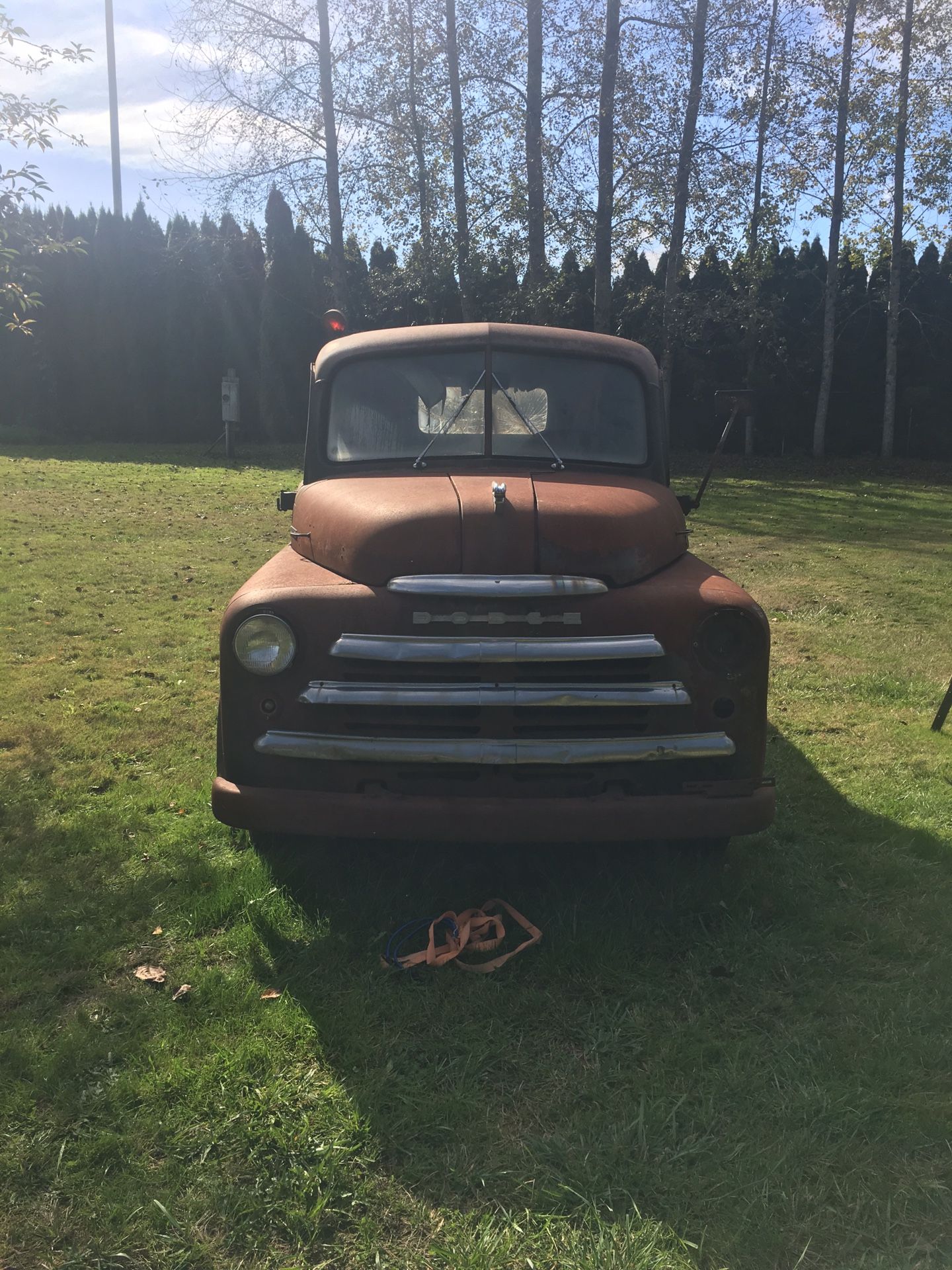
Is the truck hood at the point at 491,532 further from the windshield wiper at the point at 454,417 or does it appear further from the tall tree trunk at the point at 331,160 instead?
the tall tree trunk at the point at 331,160

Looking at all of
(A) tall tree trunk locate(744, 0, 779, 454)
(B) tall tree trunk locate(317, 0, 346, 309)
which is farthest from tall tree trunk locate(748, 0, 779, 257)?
(B) tall tree trunk locate(317, 0, 346, 309)

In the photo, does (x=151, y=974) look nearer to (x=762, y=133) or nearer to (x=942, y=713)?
(x=942, y=713)

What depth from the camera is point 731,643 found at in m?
3.10

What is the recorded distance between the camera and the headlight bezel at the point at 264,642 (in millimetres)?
3041

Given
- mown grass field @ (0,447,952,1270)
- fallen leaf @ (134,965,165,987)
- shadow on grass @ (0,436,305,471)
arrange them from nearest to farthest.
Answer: mown grass field @ (0,447,952,1270) < fallen leaf @ (134,965,165,987) < shadow on grass @ (0,436,305,471)

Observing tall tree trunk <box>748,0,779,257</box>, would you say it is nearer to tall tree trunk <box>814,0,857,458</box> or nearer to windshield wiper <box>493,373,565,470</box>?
tall tree trunk <box>814,0,857,458</box>

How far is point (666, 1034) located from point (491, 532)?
63.5 inches

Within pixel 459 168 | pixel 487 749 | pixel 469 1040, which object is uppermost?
pixel 459 168

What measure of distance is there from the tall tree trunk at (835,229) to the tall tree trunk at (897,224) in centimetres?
122

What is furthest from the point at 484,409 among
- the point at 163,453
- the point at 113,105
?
the point at 113,105

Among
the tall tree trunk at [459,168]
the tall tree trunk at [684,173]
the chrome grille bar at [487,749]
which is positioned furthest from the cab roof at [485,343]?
the tall tree trunk at [459,168]

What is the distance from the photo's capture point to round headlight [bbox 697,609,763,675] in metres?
3.08

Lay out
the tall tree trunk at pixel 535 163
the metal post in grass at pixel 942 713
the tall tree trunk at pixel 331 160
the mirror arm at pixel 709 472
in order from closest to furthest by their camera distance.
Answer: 1. the mirror arm at pixel 709 472
2. the metal post in grass at pixel 942 713
3. the tall tree trunk at pixel 535 163
4. the tall tree trunk at pixel 331 160

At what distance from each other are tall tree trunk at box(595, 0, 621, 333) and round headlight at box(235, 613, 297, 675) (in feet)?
51.9
